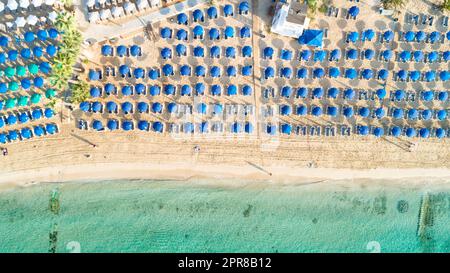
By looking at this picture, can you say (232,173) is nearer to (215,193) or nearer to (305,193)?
(215,193)

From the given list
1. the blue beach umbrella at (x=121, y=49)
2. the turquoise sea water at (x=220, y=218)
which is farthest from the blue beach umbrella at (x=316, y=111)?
the blue beach umbrella at (x=121, y=49)

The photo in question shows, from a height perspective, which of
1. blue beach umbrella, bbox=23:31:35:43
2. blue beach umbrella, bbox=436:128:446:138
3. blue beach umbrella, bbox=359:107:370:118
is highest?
blue beach umbrella, bbox=23:31:35:43

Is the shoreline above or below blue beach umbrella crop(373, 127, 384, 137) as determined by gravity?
below

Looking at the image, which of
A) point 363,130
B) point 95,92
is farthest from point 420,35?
point 95,92

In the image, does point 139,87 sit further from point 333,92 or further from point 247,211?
point 333,92

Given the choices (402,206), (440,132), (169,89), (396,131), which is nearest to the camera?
(169,89)

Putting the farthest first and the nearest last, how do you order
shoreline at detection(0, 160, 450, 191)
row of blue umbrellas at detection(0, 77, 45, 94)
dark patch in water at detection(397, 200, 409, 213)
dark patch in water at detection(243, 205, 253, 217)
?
dark patch in water at detection(397, 200, 409, 213) → dark patch in water at detection(243, 205, 253, 217) → shoreline at detection(0, 160, 450, 191) → row of blue umbrellas at detection(0, 77, 45, 94)

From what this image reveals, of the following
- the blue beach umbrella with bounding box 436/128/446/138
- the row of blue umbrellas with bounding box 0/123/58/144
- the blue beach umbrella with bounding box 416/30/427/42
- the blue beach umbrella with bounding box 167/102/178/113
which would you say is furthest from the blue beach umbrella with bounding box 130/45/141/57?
the blue beach umbrella with bounding box 436/128/446/138

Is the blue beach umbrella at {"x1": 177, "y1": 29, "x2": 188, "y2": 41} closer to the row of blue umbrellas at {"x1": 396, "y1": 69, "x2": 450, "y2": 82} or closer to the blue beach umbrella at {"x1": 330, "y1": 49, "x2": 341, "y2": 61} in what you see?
the blue beach umbrella at {"x1": 330, "y1": 49, "x2": 341, "y2": 61}

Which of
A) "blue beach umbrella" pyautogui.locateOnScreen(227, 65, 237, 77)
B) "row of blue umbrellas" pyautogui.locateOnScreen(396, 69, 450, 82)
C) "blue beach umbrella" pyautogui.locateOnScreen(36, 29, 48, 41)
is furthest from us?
"row of blue umbrellas" pyautogui.locateOnScreen(396, 69, 450, 82)
